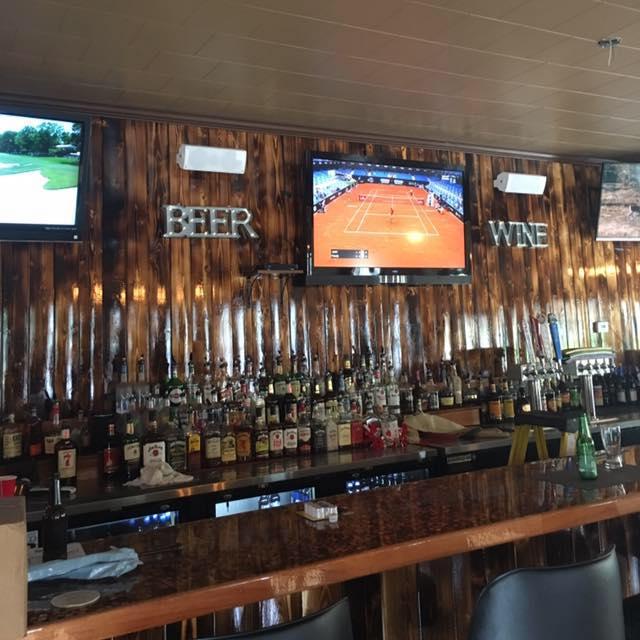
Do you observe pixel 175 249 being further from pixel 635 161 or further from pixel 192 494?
pixel 635 161

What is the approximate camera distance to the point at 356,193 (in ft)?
12.5

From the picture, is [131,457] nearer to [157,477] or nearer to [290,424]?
[157,477]

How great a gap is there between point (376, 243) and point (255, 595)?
290cm

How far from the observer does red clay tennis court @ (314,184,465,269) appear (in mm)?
3740

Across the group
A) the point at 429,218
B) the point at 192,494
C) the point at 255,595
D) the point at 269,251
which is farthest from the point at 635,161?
the point at 255,595

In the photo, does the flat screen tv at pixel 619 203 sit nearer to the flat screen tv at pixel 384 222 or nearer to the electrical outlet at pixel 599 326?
the electrical outlet at pixel 599 326

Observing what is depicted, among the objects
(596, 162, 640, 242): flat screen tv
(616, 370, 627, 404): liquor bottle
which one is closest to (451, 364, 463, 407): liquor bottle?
(616, 370, 627, 404): liquor bottle

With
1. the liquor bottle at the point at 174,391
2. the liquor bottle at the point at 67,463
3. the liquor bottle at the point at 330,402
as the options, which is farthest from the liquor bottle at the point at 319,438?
the liquor bottle at the point at 67,463

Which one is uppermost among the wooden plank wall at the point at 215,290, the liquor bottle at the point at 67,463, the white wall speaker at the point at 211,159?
the white wall speaker at the point at 211,159

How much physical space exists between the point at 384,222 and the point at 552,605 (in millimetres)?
2956

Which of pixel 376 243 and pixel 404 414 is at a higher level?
pixel 376 243

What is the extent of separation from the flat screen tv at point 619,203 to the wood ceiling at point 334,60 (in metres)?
0.84

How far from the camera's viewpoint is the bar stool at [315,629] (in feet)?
3.27

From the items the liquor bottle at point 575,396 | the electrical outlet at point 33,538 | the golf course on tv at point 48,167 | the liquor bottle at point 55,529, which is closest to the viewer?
the liquor bottle at point 55,529
